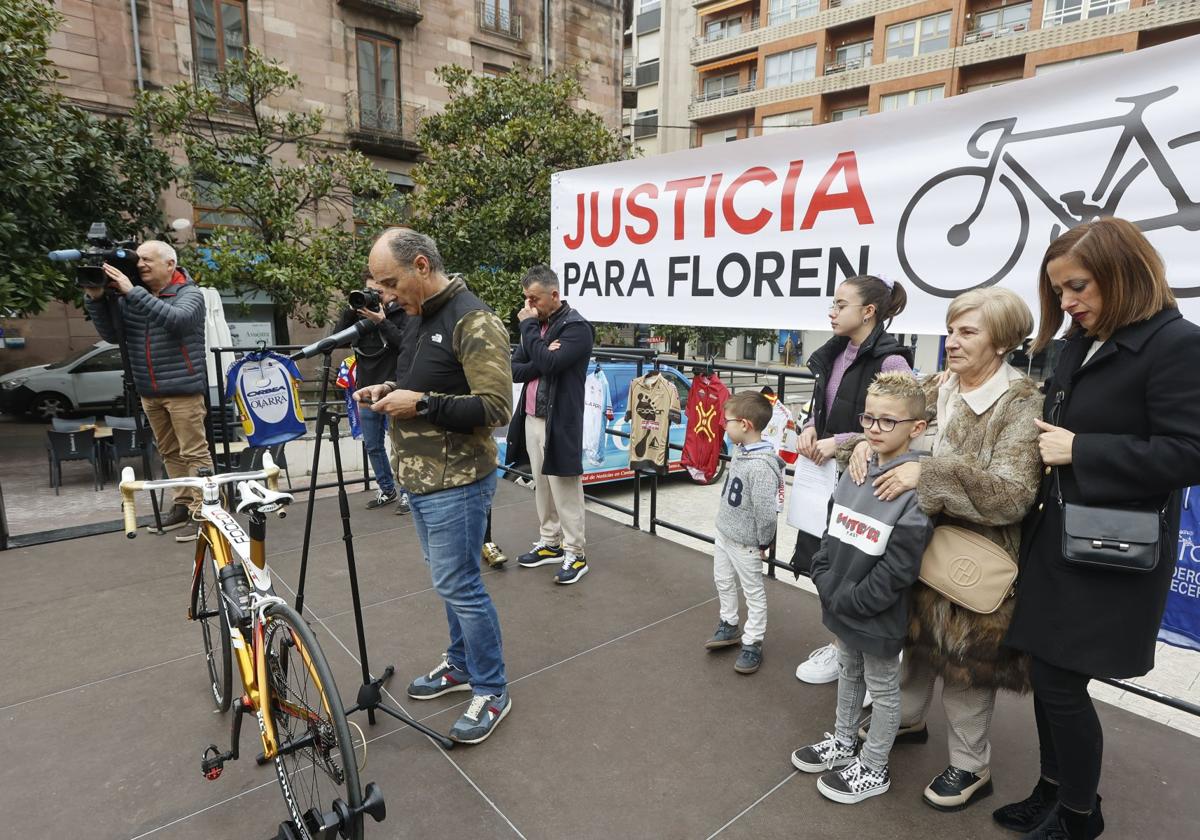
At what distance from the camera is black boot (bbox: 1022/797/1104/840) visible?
1.91m

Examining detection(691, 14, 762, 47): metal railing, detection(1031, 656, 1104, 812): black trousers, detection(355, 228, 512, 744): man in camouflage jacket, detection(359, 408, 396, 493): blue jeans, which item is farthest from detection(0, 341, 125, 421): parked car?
detection(691, 14, 762, 47): metal railing

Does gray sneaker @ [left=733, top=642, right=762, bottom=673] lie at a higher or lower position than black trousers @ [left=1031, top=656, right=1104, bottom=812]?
lower

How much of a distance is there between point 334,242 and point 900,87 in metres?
25.0

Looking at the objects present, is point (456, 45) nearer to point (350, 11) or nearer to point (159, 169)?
point (350, 11)

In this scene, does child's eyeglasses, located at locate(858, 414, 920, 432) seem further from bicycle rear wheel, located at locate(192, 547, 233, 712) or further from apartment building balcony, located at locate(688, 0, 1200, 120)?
apartment building balcony, located at locate(688, 0, 1200, 120)

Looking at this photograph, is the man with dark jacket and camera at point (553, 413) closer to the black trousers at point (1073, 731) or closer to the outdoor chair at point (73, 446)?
the black trousers at point (1073, 731)

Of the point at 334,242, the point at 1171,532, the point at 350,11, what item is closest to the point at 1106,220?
the point at 1171,532

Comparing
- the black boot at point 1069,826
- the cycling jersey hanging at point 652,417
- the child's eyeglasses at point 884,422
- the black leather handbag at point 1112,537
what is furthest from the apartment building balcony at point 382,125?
the black boot at point 1069,826

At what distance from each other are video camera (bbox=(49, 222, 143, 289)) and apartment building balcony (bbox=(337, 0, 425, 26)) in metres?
16.4

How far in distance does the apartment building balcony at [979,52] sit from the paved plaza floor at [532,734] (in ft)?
91.2

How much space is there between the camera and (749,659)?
9.88ft

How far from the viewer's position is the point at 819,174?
3154 mm

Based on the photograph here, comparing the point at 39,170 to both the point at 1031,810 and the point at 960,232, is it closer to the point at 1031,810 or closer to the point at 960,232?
the point at 960,232

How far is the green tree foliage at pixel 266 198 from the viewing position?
37.3 feet
